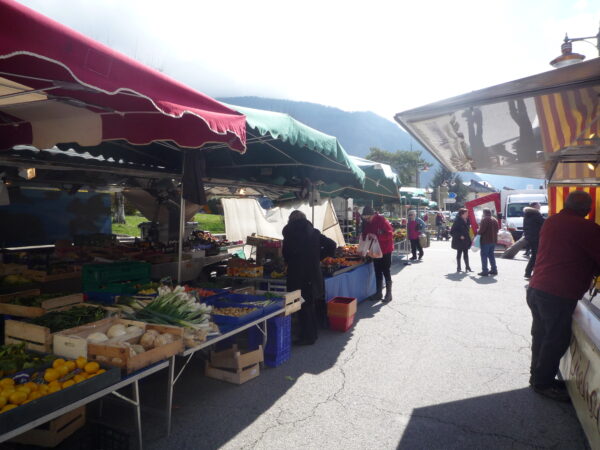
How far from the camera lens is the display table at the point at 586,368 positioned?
2627mm

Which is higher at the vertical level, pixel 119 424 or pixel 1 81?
pixel 1 81

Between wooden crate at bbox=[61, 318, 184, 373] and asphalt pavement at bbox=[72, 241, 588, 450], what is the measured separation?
73cm

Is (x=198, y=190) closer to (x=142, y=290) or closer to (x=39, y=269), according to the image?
(x=142, y=290)

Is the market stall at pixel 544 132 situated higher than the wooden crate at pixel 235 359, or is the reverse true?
the market stall at pixel 544 132

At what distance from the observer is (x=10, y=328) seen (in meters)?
3.20

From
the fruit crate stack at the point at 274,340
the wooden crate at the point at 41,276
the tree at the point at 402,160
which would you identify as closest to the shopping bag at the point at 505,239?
the fruit crate stack at the point at 274,340

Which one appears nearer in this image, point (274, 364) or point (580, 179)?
point (274, 364)

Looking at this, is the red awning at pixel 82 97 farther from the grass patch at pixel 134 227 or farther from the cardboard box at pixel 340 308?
the grass patch at pixel 134 227

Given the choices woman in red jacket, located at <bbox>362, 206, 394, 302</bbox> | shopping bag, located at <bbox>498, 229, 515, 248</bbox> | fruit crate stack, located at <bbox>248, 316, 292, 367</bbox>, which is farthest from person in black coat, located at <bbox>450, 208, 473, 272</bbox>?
fruit crate stack, located at <bbox>248, 316, 292, 367</bbox>

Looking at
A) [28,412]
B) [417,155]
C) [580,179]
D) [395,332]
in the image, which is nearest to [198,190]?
Result: [28,412]

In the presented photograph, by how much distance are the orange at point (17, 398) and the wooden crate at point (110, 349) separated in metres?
0.57

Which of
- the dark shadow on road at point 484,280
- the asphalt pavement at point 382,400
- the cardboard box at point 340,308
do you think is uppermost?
the cardboard box at point 340,308

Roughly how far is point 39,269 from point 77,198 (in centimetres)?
962

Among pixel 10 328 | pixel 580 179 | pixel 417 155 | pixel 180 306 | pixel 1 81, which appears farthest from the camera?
pixel 417 155
